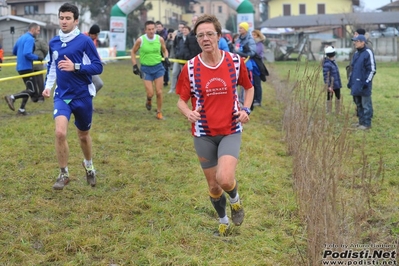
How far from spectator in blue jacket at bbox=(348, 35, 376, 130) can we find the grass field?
→ 0.41 metres

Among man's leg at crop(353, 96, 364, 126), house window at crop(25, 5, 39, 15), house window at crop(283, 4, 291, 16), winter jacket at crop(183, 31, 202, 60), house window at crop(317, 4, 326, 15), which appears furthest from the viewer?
house window at crop(317, 4, 326, 15)

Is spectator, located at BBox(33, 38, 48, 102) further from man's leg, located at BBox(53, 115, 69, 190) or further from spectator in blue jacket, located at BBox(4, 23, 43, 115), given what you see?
man's leg, located at BBox(53, 115, 69, 190)

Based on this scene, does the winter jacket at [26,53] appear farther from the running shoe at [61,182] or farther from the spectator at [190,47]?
the running shoe at [61,182]

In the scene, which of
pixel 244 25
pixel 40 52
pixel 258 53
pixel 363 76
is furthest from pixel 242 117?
pixel 40 52

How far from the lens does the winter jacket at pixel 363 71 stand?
1087cm

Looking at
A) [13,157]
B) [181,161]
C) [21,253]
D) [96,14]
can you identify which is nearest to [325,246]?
[21,253]

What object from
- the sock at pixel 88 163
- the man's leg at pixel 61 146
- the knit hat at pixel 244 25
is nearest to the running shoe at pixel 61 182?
the man's leg at pixel 61 146

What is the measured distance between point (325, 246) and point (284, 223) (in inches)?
69.7

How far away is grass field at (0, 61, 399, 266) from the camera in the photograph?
4.83 m

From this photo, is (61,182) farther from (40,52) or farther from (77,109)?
(40,52)

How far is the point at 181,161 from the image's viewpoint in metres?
8.45

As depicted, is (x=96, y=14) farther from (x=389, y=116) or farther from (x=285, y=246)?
(x=285, y=246)

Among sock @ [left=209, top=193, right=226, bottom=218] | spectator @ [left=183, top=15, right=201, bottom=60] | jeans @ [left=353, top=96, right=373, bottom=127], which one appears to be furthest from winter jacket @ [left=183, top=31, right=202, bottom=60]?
sock @ [left=209, top=193, right=226, bottom=218]

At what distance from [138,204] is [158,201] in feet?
0.77
